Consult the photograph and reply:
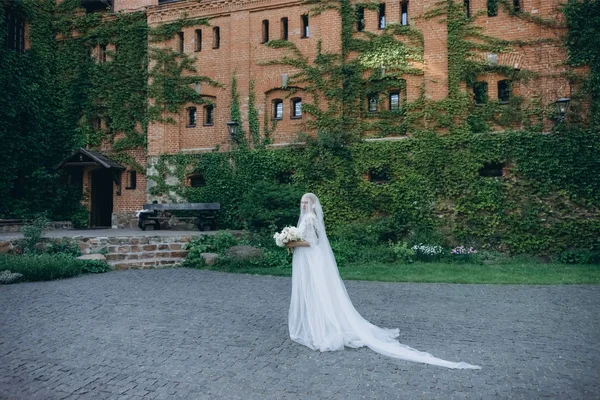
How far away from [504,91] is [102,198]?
18358 millimetres

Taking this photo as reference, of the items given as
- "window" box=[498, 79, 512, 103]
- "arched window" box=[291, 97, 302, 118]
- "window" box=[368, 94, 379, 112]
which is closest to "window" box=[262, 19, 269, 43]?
"arched window" box=[291, 97, 302, 118]

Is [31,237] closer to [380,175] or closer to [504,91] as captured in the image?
[380,175]

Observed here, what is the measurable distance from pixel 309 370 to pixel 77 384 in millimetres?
2412

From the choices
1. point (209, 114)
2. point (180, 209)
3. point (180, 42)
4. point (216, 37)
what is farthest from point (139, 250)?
point (180, 42)

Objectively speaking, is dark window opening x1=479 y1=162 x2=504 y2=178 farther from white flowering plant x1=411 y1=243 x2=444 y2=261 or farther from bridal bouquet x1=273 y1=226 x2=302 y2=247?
bridal bouquet x1=273 y1=226 x2=302 y2=247

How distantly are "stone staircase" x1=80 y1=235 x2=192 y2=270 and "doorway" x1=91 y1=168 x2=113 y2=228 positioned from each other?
24.8ft

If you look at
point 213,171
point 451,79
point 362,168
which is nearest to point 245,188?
point 213,171

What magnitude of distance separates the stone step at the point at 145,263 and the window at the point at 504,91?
12.6m

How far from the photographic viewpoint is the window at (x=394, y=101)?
1475cm

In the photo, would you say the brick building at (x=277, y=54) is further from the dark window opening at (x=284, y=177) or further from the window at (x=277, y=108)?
the dark window opening at (x=284, y=177)

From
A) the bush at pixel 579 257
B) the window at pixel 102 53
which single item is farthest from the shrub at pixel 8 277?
the bush at pixel 579 257

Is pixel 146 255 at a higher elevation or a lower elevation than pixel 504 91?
lower

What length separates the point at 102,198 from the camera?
61.0 feet

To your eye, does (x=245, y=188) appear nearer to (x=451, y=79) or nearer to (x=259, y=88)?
(x=259, y=88)
